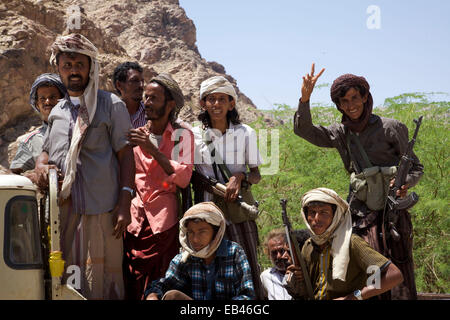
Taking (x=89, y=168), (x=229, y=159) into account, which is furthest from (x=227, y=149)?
(x=89, y=168)

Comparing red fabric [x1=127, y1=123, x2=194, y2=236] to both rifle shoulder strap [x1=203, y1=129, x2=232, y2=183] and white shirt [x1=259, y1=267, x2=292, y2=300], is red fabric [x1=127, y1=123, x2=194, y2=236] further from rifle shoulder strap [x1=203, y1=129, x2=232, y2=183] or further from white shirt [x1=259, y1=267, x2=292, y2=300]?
white shirt [x1=259, y1=267, x2=292, y2=300]

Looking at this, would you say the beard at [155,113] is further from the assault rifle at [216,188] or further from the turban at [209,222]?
the turban at [209,222]

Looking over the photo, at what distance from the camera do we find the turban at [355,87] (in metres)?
4.46

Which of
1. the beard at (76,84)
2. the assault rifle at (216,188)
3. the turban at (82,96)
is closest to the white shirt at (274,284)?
the assault rifle at (216,188)

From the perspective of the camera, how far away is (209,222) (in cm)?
392

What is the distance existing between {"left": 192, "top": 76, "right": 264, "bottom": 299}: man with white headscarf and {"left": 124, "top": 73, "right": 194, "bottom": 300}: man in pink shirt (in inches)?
9.0

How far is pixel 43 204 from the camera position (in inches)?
144

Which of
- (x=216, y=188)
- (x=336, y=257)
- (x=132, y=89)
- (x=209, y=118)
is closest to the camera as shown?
(x=336, y=257)

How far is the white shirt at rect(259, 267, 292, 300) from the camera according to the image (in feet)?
18.0

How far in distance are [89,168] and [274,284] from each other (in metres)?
2.54

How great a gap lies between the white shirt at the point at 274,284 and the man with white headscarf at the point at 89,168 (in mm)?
2079

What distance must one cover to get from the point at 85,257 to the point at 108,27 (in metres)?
36.7

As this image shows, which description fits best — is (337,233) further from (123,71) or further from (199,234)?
(123,71)

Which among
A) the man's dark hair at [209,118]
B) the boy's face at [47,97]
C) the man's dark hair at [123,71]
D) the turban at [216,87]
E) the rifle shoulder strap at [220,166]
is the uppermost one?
the man's dark hair at [123,71]
